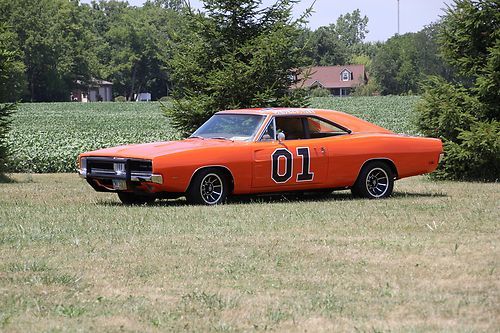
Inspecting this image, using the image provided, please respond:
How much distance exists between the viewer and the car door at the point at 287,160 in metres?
13.4

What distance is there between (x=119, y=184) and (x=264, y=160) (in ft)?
6.66

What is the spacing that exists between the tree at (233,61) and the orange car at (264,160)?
5303 mm

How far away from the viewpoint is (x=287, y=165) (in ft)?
44.5

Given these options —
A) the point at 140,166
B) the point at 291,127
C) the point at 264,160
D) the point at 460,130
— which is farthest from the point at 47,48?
the point at 140,166

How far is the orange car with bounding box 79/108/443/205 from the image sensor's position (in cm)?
1282

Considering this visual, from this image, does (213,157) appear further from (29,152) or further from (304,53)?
(29,152)

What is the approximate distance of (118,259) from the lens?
27.7 ft

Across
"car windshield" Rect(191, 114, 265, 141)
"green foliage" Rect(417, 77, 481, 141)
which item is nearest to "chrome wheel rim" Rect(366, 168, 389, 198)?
"car windshield" Rect(191, 114, 265, 141)

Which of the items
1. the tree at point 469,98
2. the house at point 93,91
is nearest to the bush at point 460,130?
the tree at point 469,98

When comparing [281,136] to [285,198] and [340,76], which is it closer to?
[285,198]

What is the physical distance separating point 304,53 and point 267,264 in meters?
13.5

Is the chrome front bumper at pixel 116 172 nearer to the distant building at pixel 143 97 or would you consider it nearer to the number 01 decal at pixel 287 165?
the number 01 decal at pixel 287 165

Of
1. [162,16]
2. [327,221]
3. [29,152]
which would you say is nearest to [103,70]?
[162,16]

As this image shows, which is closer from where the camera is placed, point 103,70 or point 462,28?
point 462,28
